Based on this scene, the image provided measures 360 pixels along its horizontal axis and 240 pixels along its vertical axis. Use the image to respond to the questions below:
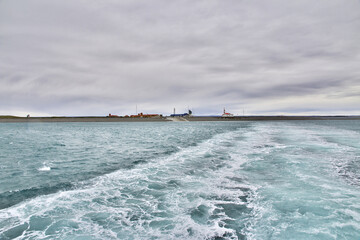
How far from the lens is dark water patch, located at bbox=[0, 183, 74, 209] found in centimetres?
830

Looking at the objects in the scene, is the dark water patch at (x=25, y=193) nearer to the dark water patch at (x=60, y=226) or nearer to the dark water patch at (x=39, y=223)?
the dark water patch at (x=39, y=223)

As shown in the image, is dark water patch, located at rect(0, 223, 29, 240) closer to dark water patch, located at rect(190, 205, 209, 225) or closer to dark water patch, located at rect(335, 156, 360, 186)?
dark water patch, located at rect(190, 205, 209, 225)

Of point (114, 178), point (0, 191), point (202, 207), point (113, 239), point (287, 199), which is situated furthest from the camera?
point (114, 178)

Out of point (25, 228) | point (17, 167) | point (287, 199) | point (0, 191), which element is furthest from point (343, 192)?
point (17, 167)

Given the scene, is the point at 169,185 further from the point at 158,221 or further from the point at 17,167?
the point at 17,167

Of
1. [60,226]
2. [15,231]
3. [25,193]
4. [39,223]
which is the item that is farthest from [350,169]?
[25,193]

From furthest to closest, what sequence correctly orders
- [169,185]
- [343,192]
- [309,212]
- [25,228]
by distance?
1. [169,185]
2. [343,192]
3. [309,212]
4. [25,228]

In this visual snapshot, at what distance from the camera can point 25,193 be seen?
366 inches

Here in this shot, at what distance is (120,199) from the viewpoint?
28.1ft

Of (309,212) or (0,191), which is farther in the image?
(0,191)

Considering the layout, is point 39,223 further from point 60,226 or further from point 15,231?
point 60,226

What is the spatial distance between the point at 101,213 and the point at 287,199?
6.88 meters

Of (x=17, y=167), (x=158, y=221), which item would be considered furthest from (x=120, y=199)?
(x=17, y=167)

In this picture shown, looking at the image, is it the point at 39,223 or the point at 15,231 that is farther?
the point at 39,223
